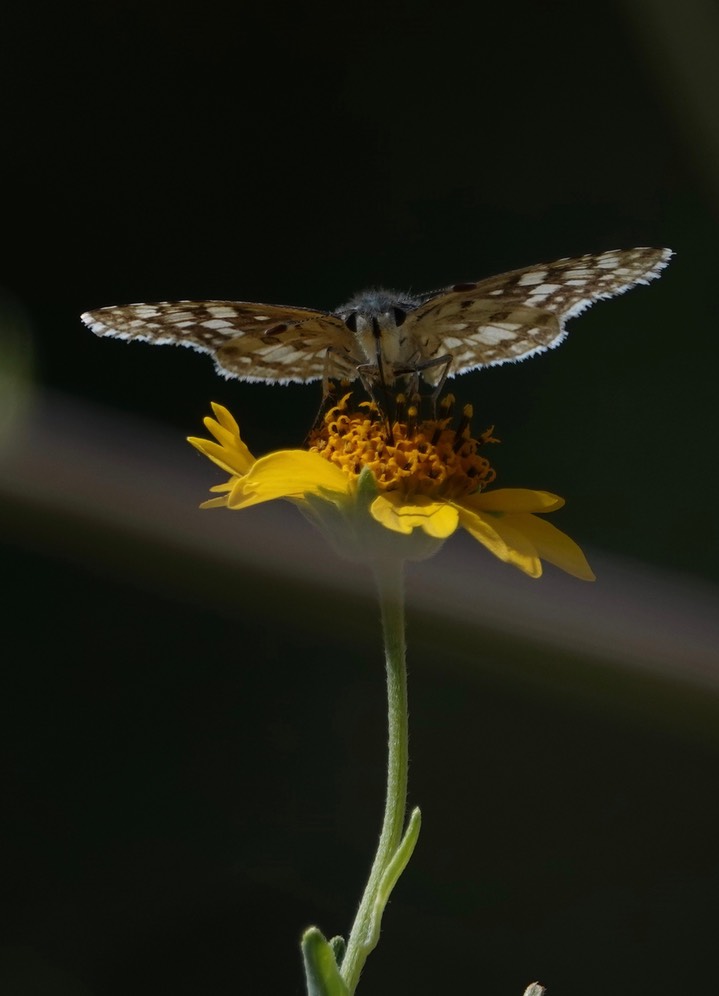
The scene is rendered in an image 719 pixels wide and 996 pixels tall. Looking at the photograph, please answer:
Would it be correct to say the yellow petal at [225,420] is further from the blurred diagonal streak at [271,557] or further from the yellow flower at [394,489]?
the blurred diagonal streak at [271,557]

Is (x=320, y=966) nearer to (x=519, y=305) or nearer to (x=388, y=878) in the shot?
(x=388, y=878)

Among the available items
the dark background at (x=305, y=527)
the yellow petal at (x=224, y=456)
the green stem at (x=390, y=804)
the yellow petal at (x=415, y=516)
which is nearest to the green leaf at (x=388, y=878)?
the green stem at (x=390, y=804)

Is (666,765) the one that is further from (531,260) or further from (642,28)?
(642,28)

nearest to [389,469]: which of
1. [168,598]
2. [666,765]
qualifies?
[168,598]

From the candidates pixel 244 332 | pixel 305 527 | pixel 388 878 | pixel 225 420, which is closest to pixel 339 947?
pixel 388 878

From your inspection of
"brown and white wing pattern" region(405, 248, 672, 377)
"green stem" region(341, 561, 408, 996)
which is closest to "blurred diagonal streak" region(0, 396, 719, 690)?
"brown and white wing pattern" region(405, 248, 672, 377)
